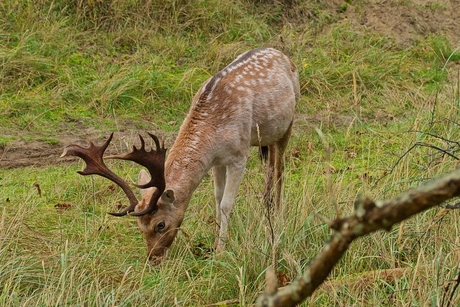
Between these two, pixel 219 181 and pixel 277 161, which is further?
pixel 277 161

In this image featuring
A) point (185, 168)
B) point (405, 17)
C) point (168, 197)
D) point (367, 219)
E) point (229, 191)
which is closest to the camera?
point (367, 219)

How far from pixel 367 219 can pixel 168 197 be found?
15.6ft

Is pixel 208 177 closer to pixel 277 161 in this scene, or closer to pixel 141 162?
pixel 277 161

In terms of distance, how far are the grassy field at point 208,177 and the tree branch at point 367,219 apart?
83 centimetres

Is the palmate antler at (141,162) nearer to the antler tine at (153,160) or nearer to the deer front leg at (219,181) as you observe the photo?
the antler tine at (153,160)

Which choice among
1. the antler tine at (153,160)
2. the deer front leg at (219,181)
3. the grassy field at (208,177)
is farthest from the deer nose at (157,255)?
the deer front leg at (219,181)

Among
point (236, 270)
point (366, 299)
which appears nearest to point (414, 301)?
point (366, 299)

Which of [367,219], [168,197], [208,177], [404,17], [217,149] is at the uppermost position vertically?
[367,219]

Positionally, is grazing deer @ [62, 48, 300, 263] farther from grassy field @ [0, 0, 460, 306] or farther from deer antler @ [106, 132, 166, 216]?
grassy field @ [0, 0, 460, 306]

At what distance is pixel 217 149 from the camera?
6527 mm

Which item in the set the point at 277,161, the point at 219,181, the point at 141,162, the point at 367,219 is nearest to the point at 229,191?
the point at 219,181

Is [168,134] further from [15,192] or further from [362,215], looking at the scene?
[362,215]

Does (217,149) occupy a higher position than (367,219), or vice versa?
(367,219)

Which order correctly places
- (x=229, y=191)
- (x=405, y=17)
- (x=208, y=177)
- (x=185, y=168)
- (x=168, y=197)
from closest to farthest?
(x=168, y=197) < (x=185, y=168) < (x=229, y=191) < (x=208, y=177) < (x=405, y=17)
